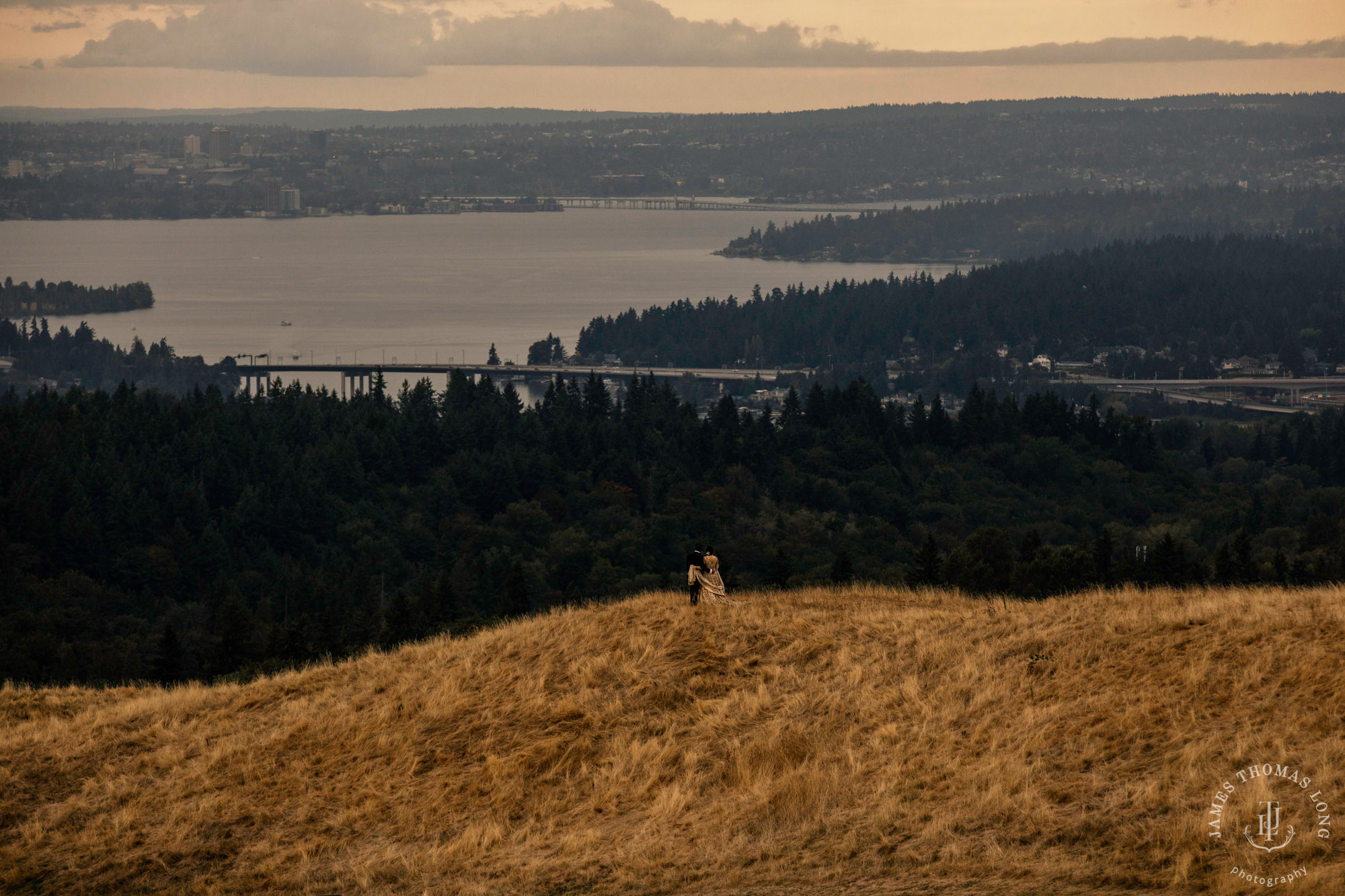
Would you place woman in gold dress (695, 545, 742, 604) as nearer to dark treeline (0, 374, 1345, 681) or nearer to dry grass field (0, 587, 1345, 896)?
dry grass field (0, 587, 1345, 896)

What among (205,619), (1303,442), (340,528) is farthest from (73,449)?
(1303,442)

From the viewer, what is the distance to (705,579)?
30.5 metres

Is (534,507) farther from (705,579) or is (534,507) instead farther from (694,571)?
(705,579)

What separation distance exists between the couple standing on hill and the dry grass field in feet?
1.68

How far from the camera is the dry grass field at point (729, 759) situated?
19625 mm

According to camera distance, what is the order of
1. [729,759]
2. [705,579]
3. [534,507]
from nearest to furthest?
[729,759] → [705,579] → [534,507]

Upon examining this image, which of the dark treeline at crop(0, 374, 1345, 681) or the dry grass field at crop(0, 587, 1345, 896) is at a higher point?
the dry grass field at crop(0, 587, 1345, 896)

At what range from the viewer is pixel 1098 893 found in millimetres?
17109

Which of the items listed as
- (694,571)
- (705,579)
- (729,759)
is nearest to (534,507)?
(694,571)

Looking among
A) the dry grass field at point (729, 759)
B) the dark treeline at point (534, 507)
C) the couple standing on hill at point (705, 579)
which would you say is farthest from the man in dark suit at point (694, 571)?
the dark treeline at point (534, 507)

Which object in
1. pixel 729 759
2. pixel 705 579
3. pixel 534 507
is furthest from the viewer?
pixel 534 507

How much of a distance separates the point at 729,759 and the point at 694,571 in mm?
6906

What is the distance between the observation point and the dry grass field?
19625mm

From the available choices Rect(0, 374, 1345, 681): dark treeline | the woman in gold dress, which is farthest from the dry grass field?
Rect(0, 374, 1345, 681): dark treeline
